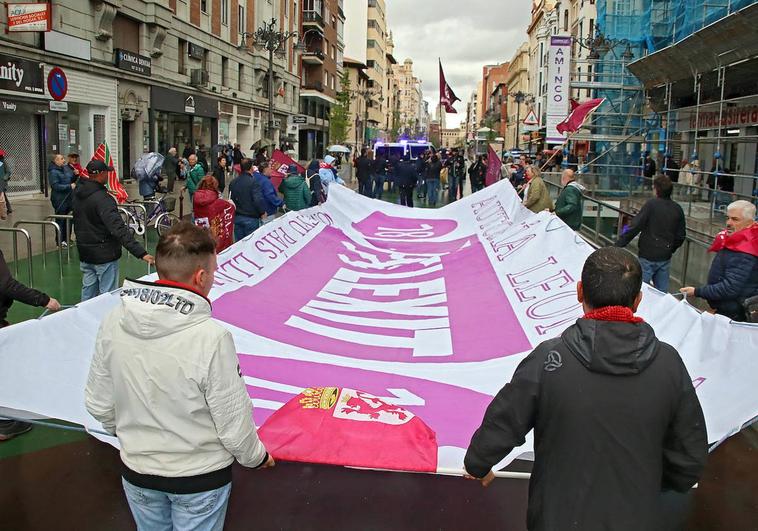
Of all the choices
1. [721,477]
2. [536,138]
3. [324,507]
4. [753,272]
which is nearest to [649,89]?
[753,272]

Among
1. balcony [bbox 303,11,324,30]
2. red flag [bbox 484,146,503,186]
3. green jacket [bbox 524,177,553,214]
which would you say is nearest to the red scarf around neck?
green jacket [bbox 524,177,553,214]

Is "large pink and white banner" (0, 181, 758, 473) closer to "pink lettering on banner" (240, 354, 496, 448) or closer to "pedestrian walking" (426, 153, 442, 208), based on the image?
"pink lettering on banner" (240, 354, 496, 448)

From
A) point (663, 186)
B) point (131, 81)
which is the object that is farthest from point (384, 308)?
point (131, 81)

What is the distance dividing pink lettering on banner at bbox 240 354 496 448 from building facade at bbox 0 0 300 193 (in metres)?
10.2

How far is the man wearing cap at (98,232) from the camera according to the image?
23.2 ft

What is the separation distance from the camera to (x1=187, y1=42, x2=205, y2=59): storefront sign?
34.3m

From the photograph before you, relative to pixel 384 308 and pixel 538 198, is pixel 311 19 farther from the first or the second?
pixel 384 308

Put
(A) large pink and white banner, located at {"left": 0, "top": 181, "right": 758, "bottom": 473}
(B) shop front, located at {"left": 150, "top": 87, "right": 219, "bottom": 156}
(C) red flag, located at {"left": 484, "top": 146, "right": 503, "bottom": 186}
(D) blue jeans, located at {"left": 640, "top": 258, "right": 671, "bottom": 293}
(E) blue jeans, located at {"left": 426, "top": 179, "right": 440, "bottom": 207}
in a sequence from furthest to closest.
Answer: (B) shop front, located at {"left": 150, "top": 87, "right": 219, "bottom": 156}
(E) blue jeans, located at {"left": 426, "top": 179, "right": 440, "bottom": 207}
(C) red flag, located at {"left": 484, "top": 146, "right": 503, "bottom": 186}
(D) blue jeans, located at {"left": 640, "top": 258, "right": 671, "bottom": 293}
(A) large pink and white banner, located at {"left": 0, "top": 181, "right": 758, "bottom": 473}

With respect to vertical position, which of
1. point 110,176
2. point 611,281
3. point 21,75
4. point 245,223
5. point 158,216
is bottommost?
point 158,216

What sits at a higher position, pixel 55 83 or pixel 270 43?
→ pixel 270 43

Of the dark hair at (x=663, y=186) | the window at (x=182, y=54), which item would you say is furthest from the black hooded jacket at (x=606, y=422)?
the window at (x=182, y=54)

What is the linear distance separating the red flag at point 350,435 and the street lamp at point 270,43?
98.7 ft

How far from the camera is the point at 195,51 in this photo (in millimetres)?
34812

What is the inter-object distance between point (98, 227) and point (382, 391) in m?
3.67
